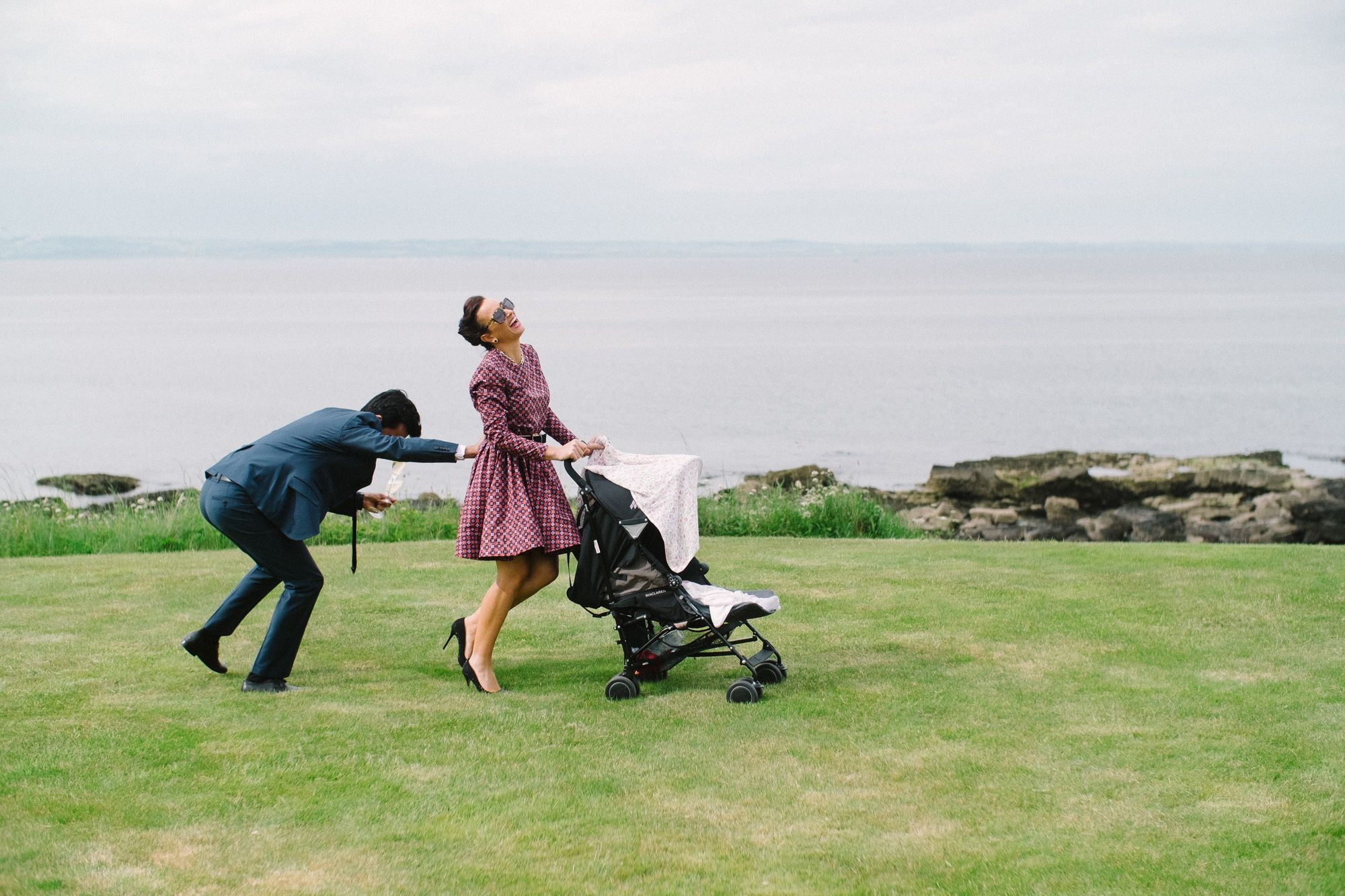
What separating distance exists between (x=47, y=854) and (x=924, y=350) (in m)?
63.3

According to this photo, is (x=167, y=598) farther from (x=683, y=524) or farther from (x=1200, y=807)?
(x=1200, y=807)

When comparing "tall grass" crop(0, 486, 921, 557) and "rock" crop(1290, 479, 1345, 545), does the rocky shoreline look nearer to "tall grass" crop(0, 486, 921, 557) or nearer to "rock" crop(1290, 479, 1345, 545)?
"rock" crop(1290, 479, 1345, 545)

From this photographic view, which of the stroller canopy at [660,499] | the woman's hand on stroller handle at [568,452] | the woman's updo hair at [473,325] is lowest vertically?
the stroller canopy at [660,499]

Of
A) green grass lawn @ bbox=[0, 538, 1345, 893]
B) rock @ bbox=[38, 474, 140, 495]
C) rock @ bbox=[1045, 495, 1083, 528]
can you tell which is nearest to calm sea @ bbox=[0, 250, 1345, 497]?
rock @ bbox=[38, 474, 140, 495]

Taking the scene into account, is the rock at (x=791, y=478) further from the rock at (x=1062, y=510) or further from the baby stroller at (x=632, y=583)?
the baby stroller at (x=632, y=583)

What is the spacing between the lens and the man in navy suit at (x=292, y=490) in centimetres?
638

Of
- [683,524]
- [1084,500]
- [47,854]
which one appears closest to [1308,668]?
[683,524]

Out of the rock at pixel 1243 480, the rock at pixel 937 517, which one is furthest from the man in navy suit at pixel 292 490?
the rock at pixel 1243 480

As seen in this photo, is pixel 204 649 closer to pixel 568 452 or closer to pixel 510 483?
pixel 510 483

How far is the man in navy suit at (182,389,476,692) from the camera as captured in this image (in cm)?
638

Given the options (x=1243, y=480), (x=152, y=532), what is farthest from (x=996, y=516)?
(x=152, y=532)

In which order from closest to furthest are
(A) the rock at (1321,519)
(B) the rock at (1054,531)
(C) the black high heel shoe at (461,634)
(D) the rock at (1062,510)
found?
(C) the black high heel shoe at (461,634), (A) the rock at (1321,519), (B) the rock at (1054,531), (D) the rock at (1062,510)

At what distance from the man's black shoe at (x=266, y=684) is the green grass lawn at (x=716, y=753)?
98mm

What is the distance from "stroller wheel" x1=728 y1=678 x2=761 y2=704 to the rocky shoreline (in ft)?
34.1
